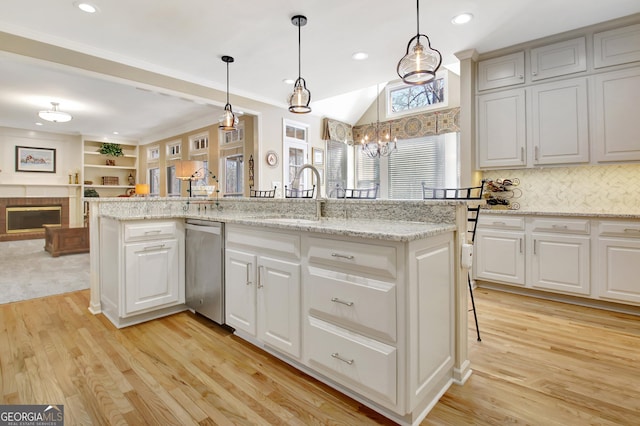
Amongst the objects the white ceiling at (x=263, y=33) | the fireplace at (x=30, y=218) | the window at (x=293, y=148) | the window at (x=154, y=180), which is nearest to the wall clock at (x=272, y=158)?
the window at (x=293, y=148)

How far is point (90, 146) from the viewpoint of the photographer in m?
9.14

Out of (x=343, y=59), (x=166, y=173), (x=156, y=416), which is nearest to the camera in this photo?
(x=156, y=416)

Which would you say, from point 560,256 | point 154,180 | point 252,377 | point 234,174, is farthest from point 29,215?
point 560,256

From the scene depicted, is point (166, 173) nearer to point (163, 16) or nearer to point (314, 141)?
point (314, 141)

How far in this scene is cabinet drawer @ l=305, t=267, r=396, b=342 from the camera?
4.65ft

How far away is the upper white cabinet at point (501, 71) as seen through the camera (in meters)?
3.58

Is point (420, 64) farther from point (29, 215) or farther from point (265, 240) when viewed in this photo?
point (29, 215)

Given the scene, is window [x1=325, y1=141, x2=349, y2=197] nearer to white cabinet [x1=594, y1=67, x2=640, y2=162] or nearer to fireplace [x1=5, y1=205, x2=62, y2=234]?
white cabinet [x1=594, y1=67, x2=640, y2=162]

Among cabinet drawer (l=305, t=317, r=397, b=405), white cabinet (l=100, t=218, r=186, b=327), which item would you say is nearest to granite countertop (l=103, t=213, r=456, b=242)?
cabinet drawer (l=305, t=317, r=397, b=405)

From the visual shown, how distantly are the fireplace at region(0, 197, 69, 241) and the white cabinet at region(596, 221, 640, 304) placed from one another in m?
10.7

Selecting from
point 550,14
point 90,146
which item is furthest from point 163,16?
point 90,146

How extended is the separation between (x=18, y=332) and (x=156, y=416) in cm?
182

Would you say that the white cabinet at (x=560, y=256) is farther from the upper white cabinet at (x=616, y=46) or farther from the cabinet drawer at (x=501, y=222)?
the upper white cabinet at (x=616, y=46)

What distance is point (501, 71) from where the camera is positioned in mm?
3695
